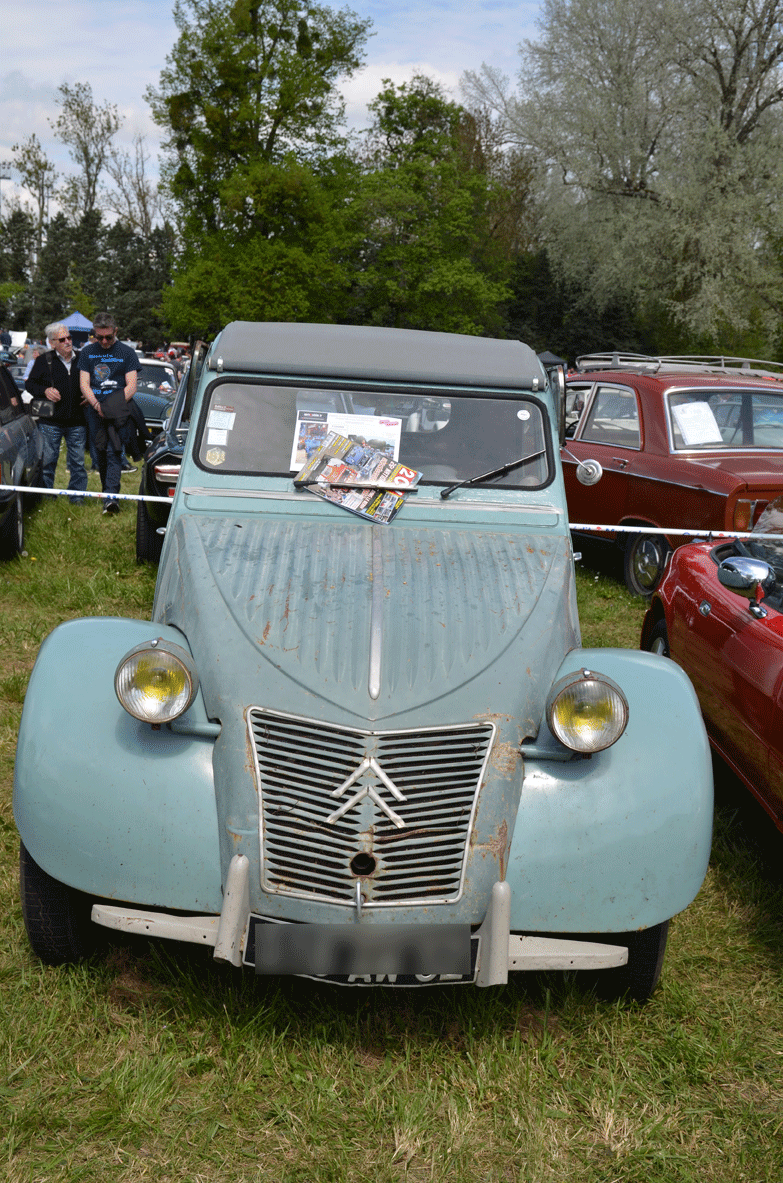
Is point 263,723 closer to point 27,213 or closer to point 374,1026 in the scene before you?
point 374,1026

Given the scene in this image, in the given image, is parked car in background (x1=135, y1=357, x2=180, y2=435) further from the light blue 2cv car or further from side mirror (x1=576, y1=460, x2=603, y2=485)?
the light blue 2cv car

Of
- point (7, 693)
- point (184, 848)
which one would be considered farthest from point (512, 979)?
point (7, 693)

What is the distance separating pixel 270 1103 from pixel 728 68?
3180 centimetres

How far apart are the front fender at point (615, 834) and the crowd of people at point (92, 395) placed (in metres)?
7.89

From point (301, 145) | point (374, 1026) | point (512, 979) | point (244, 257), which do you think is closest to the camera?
point (374, 1026)

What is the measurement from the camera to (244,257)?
30.4 m

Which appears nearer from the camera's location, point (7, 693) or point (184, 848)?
point (184, 848)

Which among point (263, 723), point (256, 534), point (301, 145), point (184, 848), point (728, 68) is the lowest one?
point (184, 848)

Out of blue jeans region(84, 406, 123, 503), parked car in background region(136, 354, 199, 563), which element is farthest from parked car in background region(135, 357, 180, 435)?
parked car in background region(136, 354, 199, 563)

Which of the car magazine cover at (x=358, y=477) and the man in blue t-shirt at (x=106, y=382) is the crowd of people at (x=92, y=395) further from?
the car magazine cover at (x=358, y=477)

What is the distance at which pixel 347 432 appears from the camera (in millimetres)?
3998

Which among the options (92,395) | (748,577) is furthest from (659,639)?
(92,395)

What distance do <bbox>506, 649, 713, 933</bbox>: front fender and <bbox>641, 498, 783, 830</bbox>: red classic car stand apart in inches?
37.1

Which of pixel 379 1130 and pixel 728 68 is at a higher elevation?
pixel 728 68
